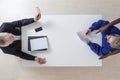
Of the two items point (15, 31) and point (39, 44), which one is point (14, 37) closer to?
point (15, 31)

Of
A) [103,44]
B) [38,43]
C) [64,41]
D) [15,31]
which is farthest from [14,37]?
[103,44]

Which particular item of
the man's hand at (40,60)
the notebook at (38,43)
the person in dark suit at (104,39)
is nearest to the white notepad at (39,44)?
the notebook at (38,43)

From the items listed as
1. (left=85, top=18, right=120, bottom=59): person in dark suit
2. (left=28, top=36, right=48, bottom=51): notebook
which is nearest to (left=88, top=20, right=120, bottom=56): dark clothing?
(left=85, top=18, right=120, bottom=59): person in dark suit

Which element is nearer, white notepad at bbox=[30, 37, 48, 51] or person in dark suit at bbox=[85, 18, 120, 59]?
person in dark suit at bbox=[85, 18, 120, 59]

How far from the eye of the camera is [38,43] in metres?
2.16

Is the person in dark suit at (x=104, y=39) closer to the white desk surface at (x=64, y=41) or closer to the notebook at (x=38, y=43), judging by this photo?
the white desk surface at (x=64, y=41)

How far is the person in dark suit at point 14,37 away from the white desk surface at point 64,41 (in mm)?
52

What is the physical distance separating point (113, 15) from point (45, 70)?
1.05 meters

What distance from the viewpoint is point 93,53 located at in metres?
2.14

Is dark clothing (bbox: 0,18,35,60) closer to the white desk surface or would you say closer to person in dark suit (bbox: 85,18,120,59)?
the white desk surface

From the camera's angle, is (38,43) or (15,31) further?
(15,31)

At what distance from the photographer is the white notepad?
2.15 meters

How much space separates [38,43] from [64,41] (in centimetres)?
25

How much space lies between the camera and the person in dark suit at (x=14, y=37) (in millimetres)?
2103
